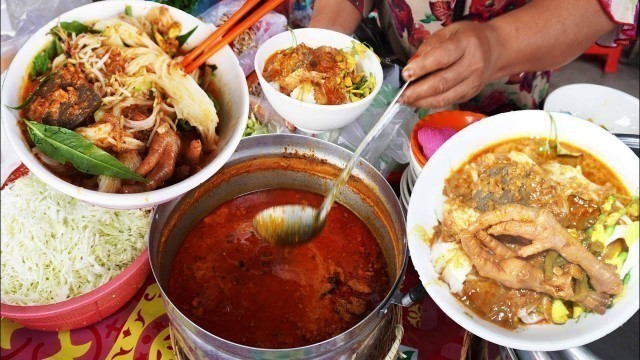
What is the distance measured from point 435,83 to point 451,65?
0.09m

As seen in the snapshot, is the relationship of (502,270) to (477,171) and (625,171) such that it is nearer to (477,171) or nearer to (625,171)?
(477,171)

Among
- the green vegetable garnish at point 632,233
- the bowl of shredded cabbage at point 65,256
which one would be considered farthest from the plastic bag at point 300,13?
the green vegetable garnish at point 632,233

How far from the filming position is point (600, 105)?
8.29 ft

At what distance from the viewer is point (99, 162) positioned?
135cm

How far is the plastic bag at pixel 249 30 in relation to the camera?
7.52ft

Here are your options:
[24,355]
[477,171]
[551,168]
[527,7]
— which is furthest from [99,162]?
[527,7]

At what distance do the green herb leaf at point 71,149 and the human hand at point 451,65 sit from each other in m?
0.96

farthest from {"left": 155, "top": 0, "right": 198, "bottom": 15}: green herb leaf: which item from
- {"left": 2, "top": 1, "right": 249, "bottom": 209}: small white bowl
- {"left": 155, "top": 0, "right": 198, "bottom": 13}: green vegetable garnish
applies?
{"left": 2, "top": 1, "right": 249, "bottom": 209}: small white bowl

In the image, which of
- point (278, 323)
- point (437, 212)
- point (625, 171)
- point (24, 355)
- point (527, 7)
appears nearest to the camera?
point (625, 171)

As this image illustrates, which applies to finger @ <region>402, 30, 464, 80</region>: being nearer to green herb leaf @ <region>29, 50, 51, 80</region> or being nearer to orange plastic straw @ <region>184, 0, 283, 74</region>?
orange plastic straw @ <region>184, 0, 283, 74</region>

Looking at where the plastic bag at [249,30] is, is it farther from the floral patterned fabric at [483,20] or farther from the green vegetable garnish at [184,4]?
the floral patterned fabric at [483,20]

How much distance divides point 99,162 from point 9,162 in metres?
0.94

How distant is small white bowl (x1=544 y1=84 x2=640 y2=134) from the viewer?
2445mm

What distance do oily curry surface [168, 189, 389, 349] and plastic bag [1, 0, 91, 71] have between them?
1.05 meters
